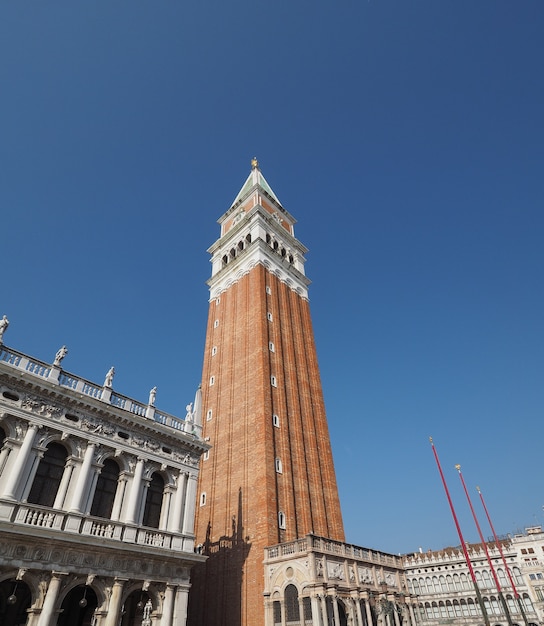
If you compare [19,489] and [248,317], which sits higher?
[248,317]

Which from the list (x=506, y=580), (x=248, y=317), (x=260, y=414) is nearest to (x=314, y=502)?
(x=260, y=414)

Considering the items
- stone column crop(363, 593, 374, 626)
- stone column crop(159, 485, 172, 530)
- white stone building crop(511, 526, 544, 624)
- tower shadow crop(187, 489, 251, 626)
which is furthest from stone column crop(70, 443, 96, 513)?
white stone building crop(511, 526, 544, 624)

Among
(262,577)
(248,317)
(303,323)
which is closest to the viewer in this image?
(262,577)

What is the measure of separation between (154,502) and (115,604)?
5.13 m

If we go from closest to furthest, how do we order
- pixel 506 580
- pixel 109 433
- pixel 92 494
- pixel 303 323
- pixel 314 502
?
pixel 92 494 → pixel 109 433 → pixel 314 502 → pixel 303 323 → pixel 506 580

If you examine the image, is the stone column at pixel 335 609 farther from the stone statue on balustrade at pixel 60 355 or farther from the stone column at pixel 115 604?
the stone statue on balustrade at pixel 60 355

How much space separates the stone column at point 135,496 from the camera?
20870 millimetres

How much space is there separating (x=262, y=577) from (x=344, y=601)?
5169 mm

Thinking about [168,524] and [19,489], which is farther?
[168,524]

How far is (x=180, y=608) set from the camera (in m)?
20.6

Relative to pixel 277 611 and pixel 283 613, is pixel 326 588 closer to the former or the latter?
pixel 283 613

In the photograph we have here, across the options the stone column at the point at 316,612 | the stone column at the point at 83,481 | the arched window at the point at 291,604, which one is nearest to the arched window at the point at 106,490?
the stone column at the point at 83,481

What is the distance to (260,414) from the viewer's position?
33.5 meters

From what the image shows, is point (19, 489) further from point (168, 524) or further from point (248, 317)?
point (248, 317)
